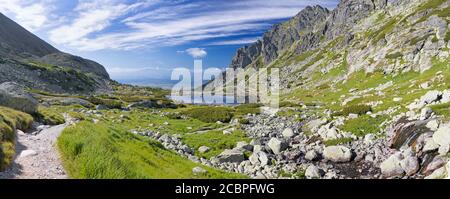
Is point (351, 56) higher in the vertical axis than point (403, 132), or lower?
higher

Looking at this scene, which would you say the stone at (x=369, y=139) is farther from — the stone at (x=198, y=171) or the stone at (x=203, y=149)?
the stone at (x=198, y=171)

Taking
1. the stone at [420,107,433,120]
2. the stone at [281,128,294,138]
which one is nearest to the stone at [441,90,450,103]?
the stone at [420,107,433,120]

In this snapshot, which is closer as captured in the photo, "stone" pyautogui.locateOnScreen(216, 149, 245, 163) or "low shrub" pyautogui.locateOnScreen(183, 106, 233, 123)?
"stone" pyautogui.locateOnScreen(216, 149, 245, 163)

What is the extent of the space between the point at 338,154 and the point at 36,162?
67.2 ft

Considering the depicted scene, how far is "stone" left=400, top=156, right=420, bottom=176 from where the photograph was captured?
2048 centimetres

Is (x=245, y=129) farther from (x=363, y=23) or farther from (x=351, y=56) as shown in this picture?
(x=363, y=23)

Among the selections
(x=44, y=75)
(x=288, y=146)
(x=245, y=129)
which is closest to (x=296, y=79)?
(x=44, y=75)

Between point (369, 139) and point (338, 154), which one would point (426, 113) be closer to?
point (369, 139)

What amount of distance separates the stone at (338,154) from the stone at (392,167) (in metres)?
3.42

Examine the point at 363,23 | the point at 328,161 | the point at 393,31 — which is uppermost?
the point at 363,23

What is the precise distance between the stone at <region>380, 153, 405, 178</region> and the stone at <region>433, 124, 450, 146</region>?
2398 millimetres

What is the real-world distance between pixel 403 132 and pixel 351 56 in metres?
108

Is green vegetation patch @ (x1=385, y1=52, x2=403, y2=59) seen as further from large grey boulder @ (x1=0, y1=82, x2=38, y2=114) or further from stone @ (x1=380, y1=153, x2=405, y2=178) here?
large grey boulder @ (x1=0, y1=82, x2=38, y2=114)
